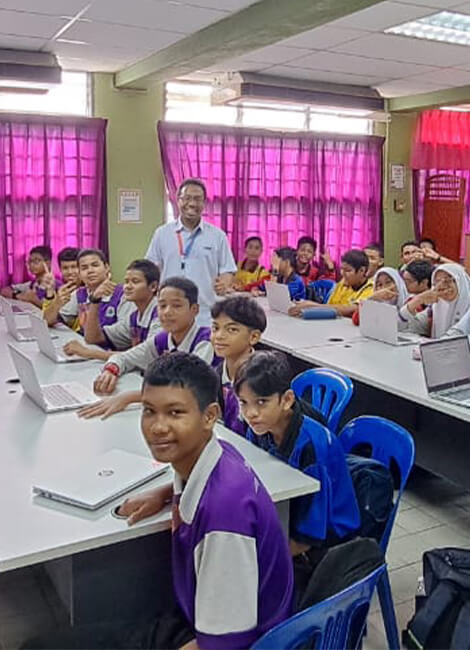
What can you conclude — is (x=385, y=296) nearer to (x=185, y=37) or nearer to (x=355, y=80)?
(x=185, y=37)

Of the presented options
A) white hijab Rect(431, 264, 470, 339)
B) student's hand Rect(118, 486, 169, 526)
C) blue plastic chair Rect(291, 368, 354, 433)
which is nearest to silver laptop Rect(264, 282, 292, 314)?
white hijab Rect(431, 264, 470, 339)

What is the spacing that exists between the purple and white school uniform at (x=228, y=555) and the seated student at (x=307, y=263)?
4.71 m

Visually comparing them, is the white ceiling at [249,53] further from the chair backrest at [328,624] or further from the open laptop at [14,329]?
the chair backrest at [328,624]

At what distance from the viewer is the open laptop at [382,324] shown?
3.64 m

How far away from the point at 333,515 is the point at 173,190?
464 cm

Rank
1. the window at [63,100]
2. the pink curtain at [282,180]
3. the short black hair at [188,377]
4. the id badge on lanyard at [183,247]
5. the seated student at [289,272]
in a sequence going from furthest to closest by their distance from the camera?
the pink curtain at [282,180]
the seated student at [289,272]
the window at [63,100]
the id badge on lanyard at [183,247]
the short black hair at [188,377]

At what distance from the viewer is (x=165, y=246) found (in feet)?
14.7

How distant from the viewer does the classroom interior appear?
288 centimetres

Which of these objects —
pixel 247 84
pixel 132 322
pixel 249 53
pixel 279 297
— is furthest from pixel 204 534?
pixel 247 84

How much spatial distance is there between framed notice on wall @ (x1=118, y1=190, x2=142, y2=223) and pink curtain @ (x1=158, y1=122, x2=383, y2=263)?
31cm

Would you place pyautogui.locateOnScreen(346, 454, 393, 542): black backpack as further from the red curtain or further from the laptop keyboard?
the red curtain

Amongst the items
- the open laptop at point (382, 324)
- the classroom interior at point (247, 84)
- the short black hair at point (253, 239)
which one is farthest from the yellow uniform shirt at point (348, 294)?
the classroom interior at point (247, 84)

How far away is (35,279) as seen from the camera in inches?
215

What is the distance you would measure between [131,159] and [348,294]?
2.40 meters
